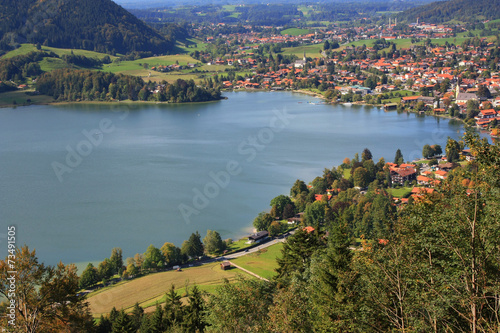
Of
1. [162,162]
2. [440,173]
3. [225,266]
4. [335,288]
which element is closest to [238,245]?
[225,266]

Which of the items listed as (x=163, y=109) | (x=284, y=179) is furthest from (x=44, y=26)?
(x=284, y=179)

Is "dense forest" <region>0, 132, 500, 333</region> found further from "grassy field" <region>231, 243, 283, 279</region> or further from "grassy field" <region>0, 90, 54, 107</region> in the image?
"grassy field" <region>0, 90, 54, 107</region>

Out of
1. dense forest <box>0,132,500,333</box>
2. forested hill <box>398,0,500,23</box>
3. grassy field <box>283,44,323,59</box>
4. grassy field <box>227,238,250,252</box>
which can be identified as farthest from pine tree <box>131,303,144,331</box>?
forested hill <box>398,0,500,23</box>

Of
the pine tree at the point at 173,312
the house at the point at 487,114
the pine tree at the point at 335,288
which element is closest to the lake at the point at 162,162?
the house at the point at 487,114

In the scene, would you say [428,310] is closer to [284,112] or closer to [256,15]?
[284,112]

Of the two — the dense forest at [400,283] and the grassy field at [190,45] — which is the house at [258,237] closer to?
the dense forest at [400,283]

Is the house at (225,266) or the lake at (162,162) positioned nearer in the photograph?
the house at (225,266)

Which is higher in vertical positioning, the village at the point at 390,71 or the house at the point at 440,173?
the village at the point at 390,71
